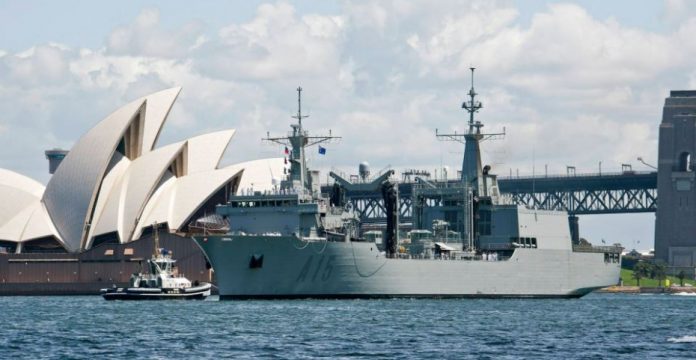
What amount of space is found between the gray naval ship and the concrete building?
44770mm

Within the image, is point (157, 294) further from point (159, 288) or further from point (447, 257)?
point (447, 257)

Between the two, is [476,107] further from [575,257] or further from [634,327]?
[634,327]

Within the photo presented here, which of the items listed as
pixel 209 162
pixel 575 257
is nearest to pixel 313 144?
pixel 575 257

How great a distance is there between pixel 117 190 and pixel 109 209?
161 centimetres

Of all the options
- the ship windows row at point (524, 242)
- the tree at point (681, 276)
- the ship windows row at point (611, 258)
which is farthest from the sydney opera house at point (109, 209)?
the tree at point (681, 276)

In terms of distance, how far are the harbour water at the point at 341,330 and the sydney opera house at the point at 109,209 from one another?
28821 mm

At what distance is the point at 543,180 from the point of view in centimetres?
16325

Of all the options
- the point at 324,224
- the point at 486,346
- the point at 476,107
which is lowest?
the point at 486,346

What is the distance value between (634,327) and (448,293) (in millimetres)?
26519

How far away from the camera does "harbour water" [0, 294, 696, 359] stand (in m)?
49.6

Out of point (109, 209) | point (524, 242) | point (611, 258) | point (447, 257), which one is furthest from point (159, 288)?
point (611, 258)

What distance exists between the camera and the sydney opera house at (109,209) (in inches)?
4444

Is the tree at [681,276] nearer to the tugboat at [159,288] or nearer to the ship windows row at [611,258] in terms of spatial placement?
the ship windows row at [611,258]

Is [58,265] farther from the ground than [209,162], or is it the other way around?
[209,162]
